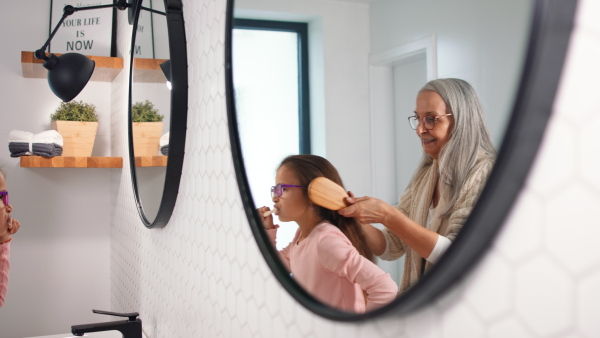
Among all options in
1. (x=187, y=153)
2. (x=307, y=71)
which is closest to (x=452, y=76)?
(x=307, y=71)

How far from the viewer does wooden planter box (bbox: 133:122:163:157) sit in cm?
133

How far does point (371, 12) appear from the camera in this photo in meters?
0.44

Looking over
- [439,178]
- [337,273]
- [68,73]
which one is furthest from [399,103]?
[68,73]

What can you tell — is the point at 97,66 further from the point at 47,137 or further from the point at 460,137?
the point at 460,137

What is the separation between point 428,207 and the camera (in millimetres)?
375

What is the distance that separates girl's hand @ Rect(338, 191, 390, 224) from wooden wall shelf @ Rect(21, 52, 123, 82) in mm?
1937

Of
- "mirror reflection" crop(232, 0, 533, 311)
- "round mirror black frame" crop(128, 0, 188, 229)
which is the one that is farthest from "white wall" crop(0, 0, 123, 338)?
"mirror reflection" crop(232, 0, 533, 311)

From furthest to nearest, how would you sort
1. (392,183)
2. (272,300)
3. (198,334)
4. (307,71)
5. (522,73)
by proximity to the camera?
1. (198,334)
2. (272,300)
3. (307,71)
4. (392,183)
5. (522,73)

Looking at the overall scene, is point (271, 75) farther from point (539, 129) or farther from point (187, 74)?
point (187, 74)

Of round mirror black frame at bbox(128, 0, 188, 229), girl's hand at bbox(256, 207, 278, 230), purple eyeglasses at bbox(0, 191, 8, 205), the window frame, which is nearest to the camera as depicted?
the window frame

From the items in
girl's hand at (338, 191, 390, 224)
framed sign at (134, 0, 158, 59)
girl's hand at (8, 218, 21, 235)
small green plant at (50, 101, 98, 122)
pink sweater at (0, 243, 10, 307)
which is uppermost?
framed sign at (134, 0, 158, 59)

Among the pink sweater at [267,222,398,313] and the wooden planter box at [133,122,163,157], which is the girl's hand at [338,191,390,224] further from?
the wooden planter box at [133,122,163,157]

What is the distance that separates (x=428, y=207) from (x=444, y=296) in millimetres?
70

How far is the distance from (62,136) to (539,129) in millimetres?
2297
